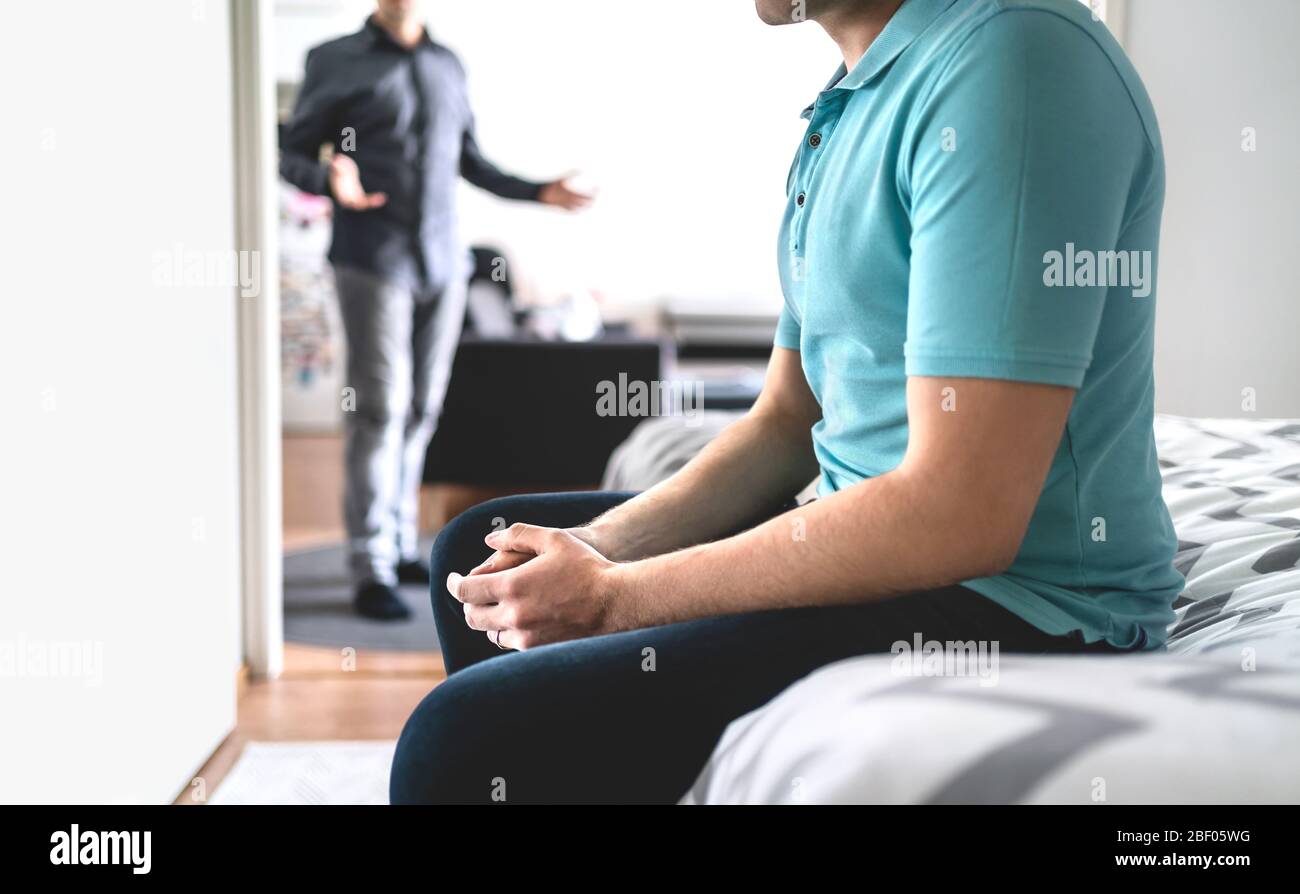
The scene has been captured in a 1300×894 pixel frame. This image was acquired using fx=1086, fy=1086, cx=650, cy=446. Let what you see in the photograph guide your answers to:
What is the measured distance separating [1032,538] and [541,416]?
11.5 ft

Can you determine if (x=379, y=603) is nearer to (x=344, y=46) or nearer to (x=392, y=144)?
(x=392, y=144)

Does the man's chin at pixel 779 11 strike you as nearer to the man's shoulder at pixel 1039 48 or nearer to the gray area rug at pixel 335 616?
the man's shoulder at pixel 1039 48

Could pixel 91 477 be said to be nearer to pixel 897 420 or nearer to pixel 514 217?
pixel 897 420

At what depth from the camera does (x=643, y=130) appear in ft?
21.0

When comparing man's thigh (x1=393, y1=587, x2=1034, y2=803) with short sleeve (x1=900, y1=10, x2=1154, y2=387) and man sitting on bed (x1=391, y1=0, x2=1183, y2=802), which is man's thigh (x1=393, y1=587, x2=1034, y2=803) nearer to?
man sitting on bed (x1=391, y1=0, x2=1183, y2=802)

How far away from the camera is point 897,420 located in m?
0.82

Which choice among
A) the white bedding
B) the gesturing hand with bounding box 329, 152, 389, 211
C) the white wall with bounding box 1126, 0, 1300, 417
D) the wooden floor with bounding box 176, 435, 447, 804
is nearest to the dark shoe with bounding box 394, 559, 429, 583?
the wooden floor with bounding box 176, 435, 447, 804

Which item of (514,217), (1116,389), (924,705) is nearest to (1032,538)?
(1116,389)

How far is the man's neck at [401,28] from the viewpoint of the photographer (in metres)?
3.14

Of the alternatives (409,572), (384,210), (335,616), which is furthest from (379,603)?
(384,210)

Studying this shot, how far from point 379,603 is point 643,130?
4.07 metres

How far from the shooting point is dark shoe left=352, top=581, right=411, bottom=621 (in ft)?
10.2

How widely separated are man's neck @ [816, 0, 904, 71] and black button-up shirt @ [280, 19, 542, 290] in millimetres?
2166

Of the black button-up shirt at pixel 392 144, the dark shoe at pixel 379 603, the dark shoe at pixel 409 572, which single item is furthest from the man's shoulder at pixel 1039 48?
the dark shoe at pixel 409 572
